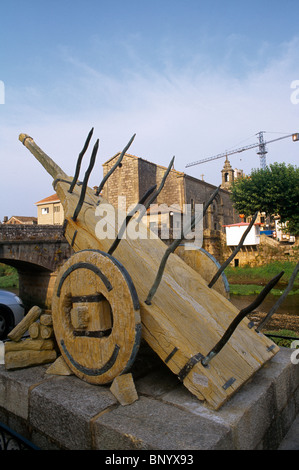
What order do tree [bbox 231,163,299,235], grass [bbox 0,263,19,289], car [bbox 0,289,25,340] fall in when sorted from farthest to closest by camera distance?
tree [bbox 231,163,299,235] < grass [bbox 0,263,19,289] < car [bbox 0,289,25,340]

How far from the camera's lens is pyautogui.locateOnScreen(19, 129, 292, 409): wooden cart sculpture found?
1976mm

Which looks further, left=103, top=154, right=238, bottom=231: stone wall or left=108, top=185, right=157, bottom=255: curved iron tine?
left=103, top=154, right=238, bottom=231: stone wall

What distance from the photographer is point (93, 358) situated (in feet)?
7.43

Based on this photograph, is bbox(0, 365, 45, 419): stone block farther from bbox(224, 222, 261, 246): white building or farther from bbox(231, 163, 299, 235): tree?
bbox(224, 222, 261, 246): white building

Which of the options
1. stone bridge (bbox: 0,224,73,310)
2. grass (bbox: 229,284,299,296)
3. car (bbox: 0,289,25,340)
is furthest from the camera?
grass (bbox: 229,284,299,296)

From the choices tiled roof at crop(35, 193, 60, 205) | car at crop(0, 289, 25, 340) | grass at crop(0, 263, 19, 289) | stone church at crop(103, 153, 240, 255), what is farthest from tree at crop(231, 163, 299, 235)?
car at crop(0, 289, 25, 340)

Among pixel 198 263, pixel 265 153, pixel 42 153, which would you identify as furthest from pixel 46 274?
pixel 265 153

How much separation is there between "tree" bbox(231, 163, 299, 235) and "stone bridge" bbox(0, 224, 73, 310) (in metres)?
15.3

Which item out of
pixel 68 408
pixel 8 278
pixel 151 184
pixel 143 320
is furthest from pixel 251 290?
pixel 68 408

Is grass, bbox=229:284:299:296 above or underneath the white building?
underneath

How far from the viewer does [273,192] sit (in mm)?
23234

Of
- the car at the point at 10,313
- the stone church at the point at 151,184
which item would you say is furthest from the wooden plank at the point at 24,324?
the stone church at the point at 151,184
